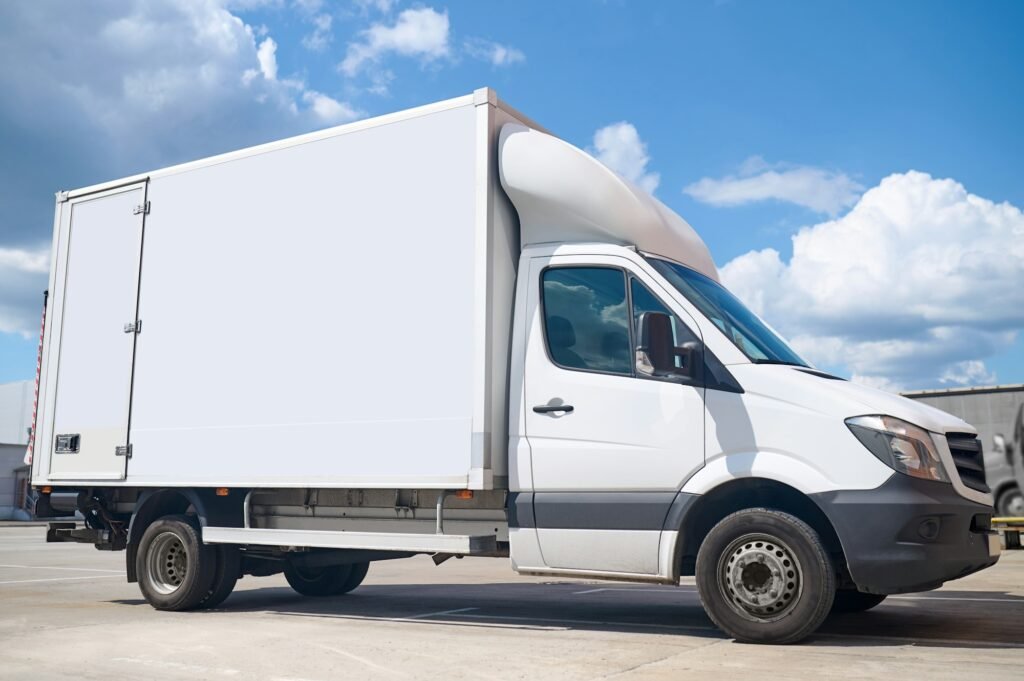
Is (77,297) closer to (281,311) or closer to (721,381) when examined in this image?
(281,311)

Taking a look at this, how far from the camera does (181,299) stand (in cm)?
925

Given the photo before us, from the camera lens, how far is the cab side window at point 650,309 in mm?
Result: 6781

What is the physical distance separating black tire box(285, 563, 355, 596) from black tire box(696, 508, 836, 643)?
523 centimetres

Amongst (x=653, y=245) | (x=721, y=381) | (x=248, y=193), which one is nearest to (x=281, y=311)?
(x=248, y=193)

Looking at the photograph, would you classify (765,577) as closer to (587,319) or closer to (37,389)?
(587,319)

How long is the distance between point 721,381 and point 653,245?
4.38 ft

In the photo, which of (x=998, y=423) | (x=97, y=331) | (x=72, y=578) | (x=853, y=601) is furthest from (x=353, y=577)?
(x=998, y=423)

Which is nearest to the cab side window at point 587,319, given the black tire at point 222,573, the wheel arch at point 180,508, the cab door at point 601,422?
the cab door at point 601,422

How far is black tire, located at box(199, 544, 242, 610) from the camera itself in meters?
9.19

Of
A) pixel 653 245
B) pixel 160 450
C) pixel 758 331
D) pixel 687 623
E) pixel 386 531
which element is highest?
pixel 653 245

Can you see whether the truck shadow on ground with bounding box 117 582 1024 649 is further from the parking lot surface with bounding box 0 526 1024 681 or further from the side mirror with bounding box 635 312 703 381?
the side mirror with bounding box 635 312 703 381

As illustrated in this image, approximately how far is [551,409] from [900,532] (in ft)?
8.02

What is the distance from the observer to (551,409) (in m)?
7.07

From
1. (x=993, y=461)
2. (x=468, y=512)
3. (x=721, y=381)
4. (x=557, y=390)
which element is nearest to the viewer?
(x=721, y=381)
